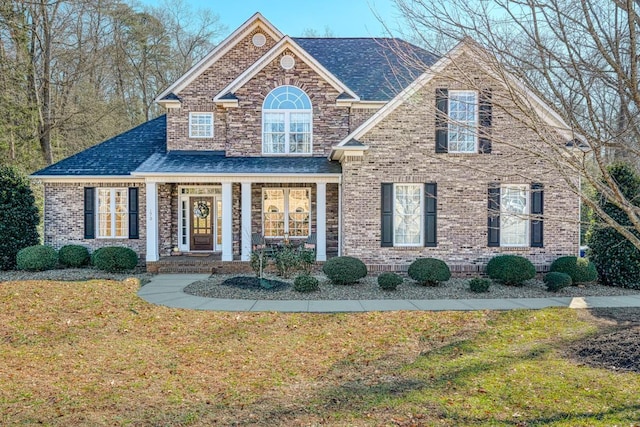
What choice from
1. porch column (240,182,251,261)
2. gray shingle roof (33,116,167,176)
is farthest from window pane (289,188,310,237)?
gray shingle roof (33,116,167,176)

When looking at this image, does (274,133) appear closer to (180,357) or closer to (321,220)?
(321,220)

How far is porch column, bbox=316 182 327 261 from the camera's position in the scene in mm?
14172

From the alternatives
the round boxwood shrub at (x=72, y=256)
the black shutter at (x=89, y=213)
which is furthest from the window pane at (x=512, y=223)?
the black shutter at (x=89, y=213)

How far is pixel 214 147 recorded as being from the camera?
1623 cm

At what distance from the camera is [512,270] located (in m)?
11.4

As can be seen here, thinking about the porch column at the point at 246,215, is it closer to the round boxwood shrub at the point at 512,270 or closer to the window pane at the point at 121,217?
the window pane at the point at 121,217

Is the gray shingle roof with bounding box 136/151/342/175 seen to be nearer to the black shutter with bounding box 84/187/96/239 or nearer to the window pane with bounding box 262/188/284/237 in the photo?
the window pane with bounding box 262/188/284/237

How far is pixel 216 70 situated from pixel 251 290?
978 centimetres

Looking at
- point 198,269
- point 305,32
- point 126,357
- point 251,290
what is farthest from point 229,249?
point 305,32

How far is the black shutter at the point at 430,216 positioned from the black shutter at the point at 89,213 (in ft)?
40.5

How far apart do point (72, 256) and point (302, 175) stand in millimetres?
8669

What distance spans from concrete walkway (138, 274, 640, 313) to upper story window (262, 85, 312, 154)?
722 cm

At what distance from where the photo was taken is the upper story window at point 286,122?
608 inches

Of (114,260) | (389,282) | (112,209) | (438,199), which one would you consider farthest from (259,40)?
(389,282)
